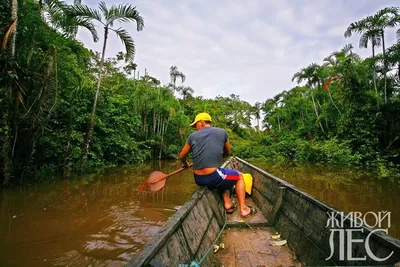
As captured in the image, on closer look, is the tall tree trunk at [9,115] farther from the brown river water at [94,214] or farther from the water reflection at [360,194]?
the water reflection at [360,194]

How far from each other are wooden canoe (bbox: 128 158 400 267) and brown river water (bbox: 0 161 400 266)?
1311mm

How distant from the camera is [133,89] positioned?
61.0 ft

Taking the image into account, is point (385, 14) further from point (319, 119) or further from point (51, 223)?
point (51, 223)

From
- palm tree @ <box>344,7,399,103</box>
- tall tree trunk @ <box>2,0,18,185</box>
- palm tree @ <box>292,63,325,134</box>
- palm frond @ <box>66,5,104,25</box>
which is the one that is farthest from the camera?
palm tree @ <box>292,63,325,134</box>

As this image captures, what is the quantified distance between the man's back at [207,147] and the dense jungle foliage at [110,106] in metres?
5.10

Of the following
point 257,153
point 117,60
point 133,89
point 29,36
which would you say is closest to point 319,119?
point 257,153

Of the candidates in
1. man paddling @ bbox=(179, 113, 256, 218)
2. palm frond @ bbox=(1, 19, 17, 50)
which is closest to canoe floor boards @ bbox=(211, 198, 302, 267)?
man paddling @ bbox=(179, 113, 256, 218)

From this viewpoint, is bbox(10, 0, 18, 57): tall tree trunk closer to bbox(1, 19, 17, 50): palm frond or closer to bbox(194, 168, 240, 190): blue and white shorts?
bbox(1, 19, 17, 50): palm frond

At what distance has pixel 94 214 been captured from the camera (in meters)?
5.06

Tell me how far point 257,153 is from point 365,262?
833 inches

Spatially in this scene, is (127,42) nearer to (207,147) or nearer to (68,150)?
(68,150)

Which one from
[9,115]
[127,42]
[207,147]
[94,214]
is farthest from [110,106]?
[207,147]

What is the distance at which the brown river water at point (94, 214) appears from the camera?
335 centimetres

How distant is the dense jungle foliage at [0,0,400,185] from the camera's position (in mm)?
6461
